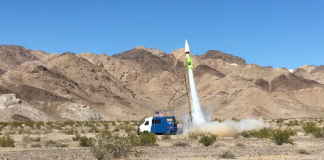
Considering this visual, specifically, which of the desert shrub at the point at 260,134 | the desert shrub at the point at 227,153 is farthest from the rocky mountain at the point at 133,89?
the desert shrub at the point at 227,153

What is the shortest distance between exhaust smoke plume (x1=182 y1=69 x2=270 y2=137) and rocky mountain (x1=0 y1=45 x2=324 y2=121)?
3413 cm

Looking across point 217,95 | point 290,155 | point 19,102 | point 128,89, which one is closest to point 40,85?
point 19,102

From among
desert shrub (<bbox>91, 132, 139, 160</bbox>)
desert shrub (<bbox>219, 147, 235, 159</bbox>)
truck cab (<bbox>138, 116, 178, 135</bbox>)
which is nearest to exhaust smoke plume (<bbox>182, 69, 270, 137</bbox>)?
truck cab (<bbox>138, 116, 178, 135</bbox>)

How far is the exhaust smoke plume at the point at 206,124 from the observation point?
34.3 m

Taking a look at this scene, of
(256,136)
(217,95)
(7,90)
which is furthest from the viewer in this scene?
(217,95)

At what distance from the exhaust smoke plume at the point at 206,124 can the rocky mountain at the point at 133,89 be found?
34.1 metres

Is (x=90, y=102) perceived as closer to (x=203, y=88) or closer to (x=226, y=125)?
(x=203, y=88)

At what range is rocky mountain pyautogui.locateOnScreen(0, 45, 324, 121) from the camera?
283ft

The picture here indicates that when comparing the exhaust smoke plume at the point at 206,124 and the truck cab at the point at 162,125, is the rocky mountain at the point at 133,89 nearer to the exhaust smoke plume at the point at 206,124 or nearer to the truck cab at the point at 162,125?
the exhaust smoke plume at the point at 206,124

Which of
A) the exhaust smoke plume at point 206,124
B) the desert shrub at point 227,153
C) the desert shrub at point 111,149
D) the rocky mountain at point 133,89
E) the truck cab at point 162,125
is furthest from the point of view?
the rocky mountain at point 133,89

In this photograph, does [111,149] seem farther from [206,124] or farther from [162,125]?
[206,124]

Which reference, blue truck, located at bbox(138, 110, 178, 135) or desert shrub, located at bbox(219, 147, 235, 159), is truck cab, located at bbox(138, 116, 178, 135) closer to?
blue truck, located at bbox(138, 110, 178, 135)

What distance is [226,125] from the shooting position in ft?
114

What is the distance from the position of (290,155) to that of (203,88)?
104 meters
